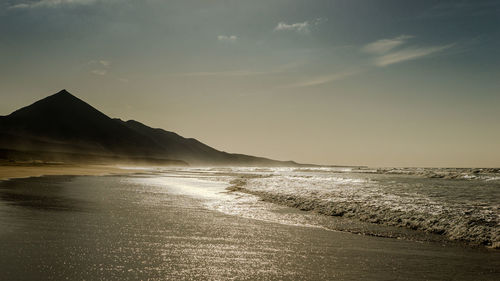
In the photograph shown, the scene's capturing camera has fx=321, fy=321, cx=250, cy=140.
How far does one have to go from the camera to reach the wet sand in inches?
236

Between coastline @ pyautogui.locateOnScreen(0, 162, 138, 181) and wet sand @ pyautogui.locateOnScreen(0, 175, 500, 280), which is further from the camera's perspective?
coastline @ pyautogui.locateOnScreen(0, 162, 138, 181)

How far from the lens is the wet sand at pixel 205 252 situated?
19.7 feet

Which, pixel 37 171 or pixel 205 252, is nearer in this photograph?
pixel 205 252

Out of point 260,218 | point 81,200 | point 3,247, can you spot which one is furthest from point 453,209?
point 81,200

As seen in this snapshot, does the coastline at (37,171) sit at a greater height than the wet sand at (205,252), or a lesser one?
lesser

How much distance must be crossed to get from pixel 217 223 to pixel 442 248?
6755 mm

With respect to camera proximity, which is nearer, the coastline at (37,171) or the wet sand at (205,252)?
the wet sand at (205,252)

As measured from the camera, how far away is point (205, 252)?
7461 millimetres

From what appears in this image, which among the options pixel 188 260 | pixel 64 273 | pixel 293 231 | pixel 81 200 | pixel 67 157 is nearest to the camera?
pixel 64 273

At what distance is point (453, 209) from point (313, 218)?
→ 5910 mm

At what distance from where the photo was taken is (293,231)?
10234mm

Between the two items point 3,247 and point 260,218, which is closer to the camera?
point 3,247

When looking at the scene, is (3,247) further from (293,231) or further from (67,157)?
(67,157)

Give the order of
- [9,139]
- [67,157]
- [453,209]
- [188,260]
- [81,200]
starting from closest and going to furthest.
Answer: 1. [188,260]
2. [453,209]
3. [81,200]
4. [67,157]
5. [9,139]
